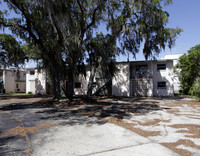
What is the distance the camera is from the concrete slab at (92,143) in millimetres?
3545

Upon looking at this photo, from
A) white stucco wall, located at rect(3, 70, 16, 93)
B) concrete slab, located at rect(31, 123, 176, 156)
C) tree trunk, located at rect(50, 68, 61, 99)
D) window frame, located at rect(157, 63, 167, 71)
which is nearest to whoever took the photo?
concrete slab, located at rect(31, 123, 176, 156)

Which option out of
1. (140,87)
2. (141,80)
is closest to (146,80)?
(141,80)

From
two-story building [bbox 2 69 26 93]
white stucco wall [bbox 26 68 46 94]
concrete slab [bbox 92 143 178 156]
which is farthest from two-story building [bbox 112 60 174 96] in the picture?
two-story building [bbox 2 69 26 93]

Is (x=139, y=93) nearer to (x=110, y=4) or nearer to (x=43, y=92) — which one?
(x=110, y=4)

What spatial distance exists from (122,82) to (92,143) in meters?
17.7

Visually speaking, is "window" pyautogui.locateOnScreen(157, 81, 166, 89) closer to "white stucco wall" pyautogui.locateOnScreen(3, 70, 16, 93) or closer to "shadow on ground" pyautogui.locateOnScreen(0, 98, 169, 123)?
"shadow on ground" pyautogui.locateOnScreen(0, 98, 169, 123)

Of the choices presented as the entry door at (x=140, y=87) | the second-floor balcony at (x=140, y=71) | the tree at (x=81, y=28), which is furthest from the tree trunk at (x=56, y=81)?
the entry door at (x=140, y=87)

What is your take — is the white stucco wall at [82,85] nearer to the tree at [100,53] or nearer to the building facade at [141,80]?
the building facade at [141,80]

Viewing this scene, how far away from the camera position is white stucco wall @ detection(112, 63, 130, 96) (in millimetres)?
21172

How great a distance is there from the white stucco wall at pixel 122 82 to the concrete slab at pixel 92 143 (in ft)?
52.6

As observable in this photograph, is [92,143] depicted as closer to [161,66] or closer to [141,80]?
[141,80]

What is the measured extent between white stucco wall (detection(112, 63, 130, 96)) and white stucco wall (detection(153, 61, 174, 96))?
14.5 ft

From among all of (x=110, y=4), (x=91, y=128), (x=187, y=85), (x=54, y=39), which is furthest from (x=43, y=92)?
(x=187, y=85)

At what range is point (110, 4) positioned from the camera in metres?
13.9
